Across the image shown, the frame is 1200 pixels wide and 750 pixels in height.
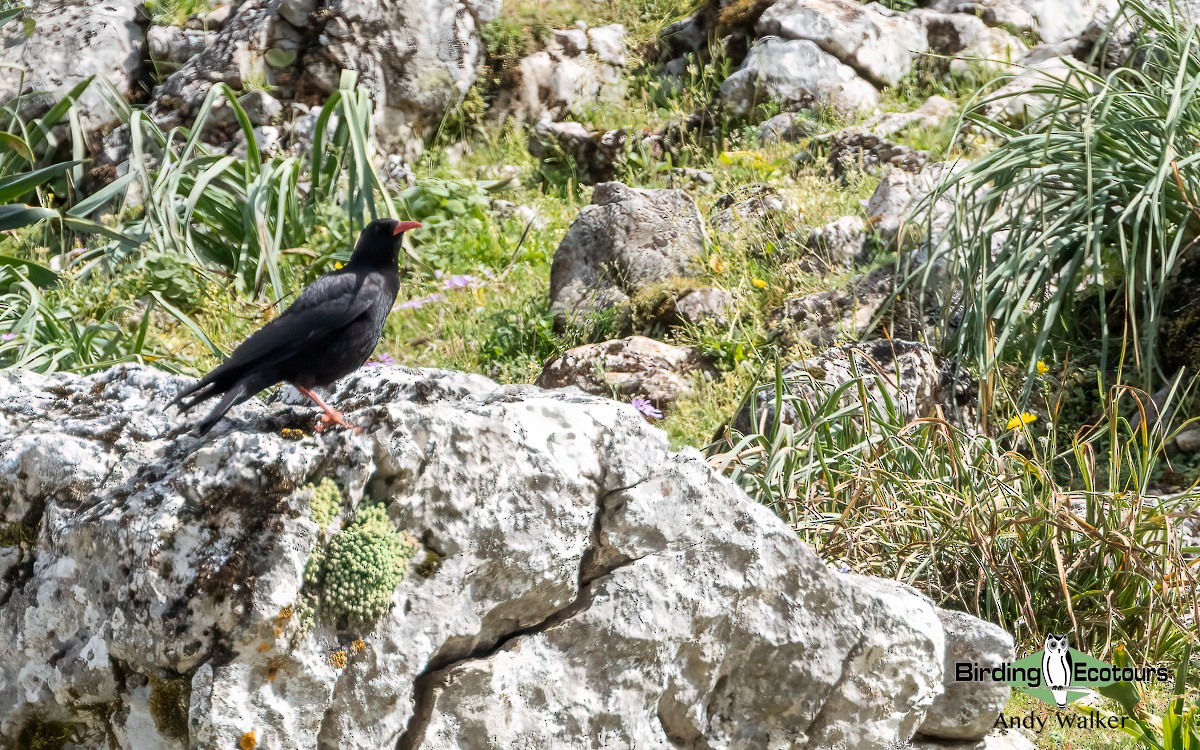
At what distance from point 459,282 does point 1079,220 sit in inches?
125

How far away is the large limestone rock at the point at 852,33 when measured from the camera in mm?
7875

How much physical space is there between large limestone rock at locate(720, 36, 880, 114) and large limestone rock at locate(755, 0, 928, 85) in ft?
0.44

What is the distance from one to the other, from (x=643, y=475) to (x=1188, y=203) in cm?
309

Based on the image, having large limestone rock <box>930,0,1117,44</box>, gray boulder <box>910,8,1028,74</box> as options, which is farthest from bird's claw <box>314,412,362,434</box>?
large limestone rock <box>930,0,1117,44</box>

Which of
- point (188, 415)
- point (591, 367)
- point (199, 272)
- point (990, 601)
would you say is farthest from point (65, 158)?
point (990, 601)

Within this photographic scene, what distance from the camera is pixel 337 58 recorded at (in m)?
7.64

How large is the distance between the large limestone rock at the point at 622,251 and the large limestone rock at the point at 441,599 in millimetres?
3111

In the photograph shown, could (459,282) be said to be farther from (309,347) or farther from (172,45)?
(172,45)

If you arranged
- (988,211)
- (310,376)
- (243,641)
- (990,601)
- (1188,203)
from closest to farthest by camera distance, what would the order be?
→ (243,641) → (310,376) → (990,601) → (1188,203) → (988,211)

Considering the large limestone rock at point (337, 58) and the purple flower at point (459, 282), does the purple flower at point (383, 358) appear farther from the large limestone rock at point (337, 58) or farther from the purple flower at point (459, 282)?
the large limestone rock at point (337, 58)

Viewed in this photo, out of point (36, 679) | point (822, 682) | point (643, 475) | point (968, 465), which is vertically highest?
point (643, 475)

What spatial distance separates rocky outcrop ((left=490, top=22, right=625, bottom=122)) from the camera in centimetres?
833

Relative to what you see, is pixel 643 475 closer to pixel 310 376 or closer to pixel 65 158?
pixel 310 376

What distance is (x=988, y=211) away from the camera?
507 centimetres
